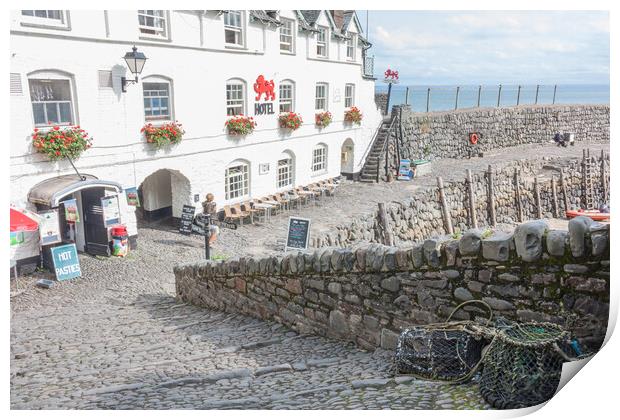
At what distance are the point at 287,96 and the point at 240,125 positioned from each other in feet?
9.56

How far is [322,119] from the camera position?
1792 cm

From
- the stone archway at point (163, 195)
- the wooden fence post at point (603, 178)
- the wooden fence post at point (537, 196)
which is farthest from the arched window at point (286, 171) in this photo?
the wooden fence post at point (603, 178)

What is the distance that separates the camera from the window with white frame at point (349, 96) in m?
19.8

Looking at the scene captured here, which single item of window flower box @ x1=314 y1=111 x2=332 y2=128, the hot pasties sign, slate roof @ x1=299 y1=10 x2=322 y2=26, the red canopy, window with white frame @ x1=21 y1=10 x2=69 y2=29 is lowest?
the hot pasties sign

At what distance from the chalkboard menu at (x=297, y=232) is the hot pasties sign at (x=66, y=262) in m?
4.30

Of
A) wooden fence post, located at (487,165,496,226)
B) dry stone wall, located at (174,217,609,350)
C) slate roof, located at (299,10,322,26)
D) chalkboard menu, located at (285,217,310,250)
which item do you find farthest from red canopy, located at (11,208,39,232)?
wooden fence post, located at (487,165,496,226)

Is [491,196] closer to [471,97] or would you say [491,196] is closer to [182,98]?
[471,97]

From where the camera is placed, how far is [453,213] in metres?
19.1

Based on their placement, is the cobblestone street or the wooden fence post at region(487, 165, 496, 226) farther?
the wooden fence post at region(487, 165, 496, 226)

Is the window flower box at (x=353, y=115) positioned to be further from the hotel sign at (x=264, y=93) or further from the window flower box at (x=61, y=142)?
the window flower box at (x=61, y=142)

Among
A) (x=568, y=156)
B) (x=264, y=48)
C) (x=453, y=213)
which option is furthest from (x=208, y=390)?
(x=568, y=156)

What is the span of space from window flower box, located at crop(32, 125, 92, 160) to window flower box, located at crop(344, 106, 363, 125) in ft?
37.5

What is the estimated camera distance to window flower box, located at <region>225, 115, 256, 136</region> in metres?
13.9

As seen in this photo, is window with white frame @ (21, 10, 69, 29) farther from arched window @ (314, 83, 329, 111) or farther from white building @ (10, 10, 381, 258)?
arched window @ (314, 83, 329, 111)
